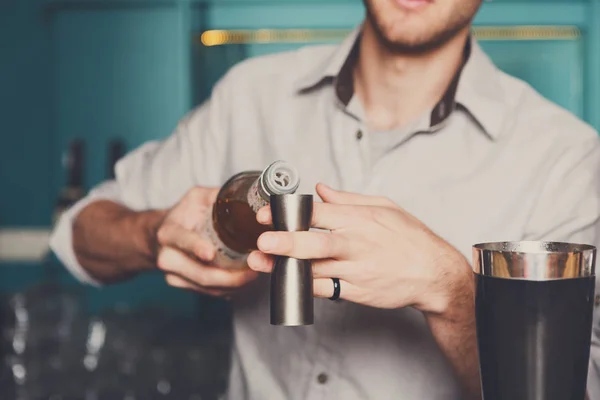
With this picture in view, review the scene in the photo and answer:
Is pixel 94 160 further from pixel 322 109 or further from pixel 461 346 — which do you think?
pixel 461 346

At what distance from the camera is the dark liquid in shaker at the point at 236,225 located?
956mm

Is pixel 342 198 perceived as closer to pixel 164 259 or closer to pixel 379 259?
pixel 379 259

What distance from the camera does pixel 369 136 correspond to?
4.37 feet

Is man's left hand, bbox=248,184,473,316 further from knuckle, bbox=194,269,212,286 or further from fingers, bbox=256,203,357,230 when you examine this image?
knuckle, bbox=194,269,212,286

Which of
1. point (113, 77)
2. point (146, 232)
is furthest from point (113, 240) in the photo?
point (113, 77)

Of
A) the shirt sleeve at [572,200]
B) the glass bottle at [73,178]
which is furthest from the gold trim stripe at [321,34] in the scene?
the shirt sleeve at [572,200]

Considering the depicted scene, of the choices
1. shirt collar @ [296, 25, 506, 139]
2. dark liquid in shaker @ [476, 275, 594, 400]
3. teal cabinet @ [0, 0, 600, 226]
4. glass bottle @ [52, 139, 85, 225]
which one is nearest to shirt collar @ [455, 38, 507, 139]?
shirt collar @ [296, 25, 506, 139]

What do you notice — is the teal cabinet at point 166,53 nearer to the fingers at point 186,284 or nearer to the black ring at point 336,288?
the fingers at point 186,284

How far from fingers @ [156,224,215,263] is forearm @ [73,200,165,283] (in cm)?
18

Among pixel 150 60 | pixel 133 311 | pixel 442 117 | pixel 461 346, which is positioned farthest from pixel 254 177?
pixel 150 60

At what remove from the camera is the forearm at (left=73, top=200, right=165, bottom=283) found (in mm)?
1206

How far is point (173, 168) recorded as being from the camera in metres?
1.47

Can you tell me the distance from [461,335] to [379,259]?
222 millimetres

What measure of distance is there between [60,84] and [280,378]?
1.47 m
